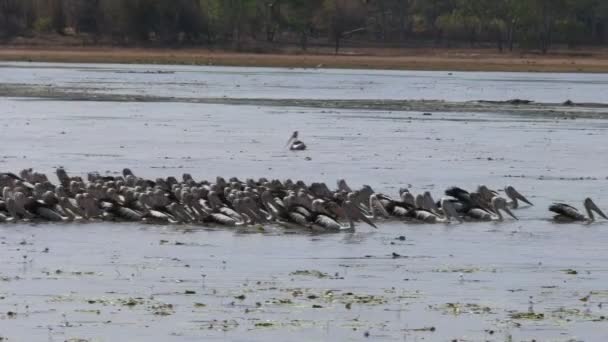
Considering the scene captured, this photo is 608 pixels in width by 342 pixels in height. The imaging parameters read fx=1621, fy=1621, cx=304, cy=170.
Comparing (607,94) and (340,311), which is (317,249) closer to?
(340,311)

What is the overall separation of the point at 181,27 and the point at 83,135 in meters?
64.5

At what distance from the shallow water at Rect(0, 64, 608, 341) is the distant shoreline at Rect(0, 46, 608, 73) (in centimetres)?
5077

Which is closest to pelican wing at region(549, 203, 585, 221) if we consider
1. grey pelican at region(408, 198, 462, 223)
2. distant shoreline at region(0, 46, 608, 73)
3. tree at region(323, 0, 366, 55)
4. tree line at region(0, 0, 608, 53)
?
grey pelican at region(408, 198, 462, 223)

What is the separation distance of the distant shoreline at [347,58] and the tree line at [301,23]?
2.88 metres

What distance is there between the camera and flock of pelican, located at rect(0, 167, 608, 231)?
20234 millimetres

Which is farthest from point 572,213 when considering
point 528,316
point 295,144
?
point 295,144

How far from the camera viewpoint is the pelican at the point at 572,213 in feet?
70.4

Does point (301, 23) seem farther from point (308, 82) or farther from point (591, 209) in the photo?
point (591, 209)

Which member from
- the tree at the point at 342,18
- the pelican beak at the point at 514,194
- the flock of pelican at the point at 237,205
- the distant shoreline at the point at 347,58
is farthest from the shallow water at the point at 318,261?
the tree at the point at 342,18

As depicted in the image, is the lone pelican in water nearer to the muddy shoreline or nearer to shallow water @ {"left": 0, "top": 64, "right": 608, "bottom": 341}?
shallow water @ {"left": 0, "top": 64, "right": 608, "bottom": 341}

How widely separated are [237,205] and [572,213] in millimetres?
4545

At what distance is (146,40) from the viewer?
3826 inches

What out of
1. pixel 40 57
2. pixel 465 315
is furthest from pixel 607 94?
pixel 465 315

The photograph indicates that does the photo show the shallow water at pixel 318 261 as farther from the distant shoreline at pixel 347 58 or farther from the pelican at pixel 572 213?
the distant shoreline at pixel 347 58
